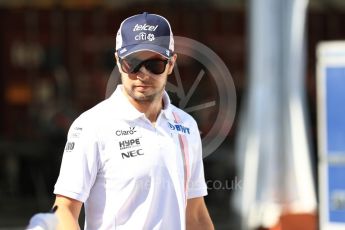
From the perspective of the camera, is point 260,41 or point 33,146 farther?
point 33,146

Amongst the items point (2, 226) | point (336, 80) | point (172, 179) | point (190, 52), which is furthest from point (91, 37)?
point (172, 179)

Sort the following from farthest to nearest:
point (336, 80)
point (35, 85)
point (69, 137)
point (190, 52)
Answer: point (35, 85) → point (336, 80) → point (190, 52) → point (69, 137)

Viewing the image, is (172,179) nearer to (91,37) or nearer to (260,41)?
(260,41)

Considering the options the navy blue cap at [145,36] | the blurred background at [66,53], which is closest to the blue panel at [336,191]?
the navy blue cap at [145,36]

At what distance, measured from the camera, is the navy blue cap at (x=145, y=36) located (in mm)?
3322

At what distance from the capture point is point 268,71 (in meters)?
8.02

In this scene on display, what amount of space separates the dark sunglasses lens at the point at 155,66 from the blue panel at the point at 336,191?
2831 millimetres

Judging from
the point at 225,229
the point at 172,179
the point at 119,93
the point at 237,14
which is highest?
the point at 237,14

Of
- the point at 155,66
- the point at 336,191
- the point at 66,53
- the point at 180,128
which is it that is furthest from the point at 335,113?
the point at 66,53

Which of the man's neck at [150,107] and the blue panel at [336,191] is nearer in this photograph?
the man's neck at [150,107]

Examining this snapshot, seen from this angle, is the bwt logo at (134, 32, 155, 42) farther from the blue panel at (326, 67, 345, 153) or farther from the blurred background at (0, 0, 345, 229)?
the blurred background at (0, 0, 345, 229)

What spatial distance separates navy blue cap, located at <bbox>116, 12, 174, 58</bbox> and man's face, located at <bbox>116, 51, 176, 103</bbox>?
0.07 feet

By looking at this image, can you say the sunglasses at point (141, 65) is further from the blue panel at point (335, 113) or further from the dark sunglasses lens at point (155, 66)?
the blue panel at point (335, 113)

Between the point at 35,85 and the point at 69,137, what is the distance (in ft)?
40.3
